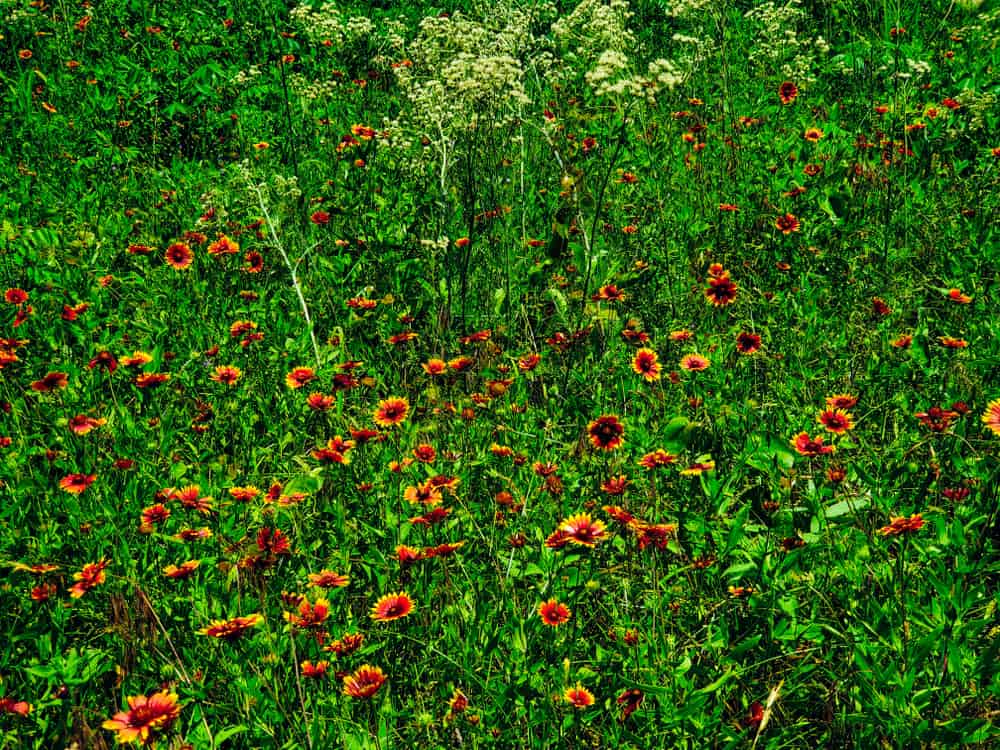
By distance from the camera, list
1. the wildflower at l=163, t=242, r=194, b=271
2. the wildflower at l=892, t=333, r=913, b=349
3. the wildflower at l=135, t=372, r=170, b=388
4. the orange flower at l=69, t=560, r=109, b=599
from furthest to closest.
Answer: the wildflower at l=163, t=242, r=194, b=271
the wildflower at l=892, t=333, r=913, b=349
the wildflower at l=135, t=372, r=170, b=388
the orange flower at l=69, t=560, r=109, b=599

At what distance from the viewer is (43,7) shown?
561 centimetres

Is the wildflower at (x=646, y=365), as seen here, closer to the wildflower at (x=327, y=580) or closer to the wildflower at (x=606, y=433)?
the wildflower at (x=606, y=433)

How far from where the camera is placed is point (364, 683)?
4.83 feet

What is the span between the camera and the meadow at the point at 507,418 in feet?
5.19

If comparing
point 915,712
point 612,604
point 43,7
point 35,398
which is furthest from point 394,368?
point 43,7

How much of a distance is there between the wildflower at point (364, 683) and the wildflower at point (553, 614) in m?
0.32

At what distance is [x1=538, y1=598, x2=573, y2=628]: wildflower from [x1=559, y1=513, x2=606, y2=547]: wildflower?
13 centimetres

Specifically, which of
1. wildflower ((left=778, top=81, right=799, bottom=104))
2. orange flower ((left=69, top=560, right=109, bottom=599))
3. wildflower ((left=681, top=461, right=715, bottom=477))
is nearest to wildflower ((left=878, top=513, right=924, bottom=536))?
wildflower ((left=681, top=461, right=715, bottom=477))

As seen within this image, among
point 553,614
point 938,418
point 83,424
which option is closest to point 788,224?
point 938,418

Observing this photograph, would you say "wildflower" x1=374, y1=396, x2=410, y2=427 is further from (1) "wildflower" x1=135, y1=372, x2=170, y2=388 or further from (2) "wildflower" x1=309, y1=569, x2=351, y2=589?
(1) "wildflower" x1=135, y1=372, x2=170, y2=388

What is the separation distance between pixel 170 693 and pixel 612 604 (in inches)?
35.2

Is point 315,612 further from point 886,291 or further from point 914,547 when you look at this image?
point 886,291

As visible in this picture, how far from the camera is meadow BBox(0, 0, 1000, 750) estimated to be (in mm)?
1581

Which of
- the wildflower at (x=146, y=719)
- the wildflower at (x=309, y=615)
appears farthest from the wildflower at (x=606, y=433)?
the wildflower at (x=146, y=719)
